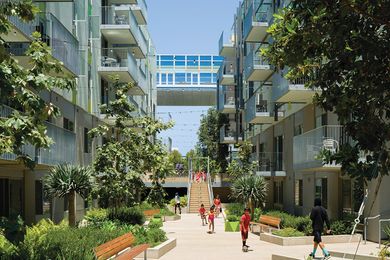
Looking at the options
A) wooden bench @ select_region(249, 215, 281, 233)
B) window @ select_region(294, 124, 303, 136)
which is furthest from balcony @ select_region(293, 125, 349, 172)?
window @ select_region(294, 124, 303, 136)

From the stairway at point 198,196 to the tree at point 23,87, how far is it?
139 feet

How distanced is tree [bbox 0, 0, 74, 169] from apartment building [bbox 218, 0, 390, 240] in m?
8.65

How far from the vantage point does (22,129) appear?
352 inches

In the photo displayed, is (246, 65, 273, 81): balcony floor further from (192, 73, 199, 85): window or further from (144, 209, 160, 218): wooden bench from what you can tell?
(192, 73, 199, 85): window

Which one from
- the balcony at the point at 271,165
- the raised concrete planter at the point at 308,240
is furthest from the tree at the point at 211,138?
the raised concrete planter at the point at 308,240

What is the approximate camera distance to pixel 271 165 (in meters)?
40.0

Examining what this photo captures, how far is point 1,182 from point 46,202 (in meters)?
4.89

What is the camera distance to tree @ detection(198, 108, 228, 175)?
6769cm

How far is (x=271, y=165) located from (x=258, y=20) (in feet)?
28.8

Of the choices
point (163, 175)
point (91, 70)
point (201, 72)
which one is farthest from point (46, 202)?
point (201, 72)

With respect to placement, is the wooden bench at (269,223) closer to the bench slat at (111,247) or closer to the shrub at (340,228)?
the shrub at (340,228)

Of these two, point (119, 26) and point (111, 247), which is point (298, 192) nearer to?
point (119, 26)

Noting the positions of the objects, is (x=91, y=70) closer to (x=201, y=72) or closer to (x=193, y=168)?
(x=193, y=168)

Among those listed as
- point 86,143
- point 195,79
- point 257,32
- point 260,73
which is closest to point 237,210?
point 260,73
